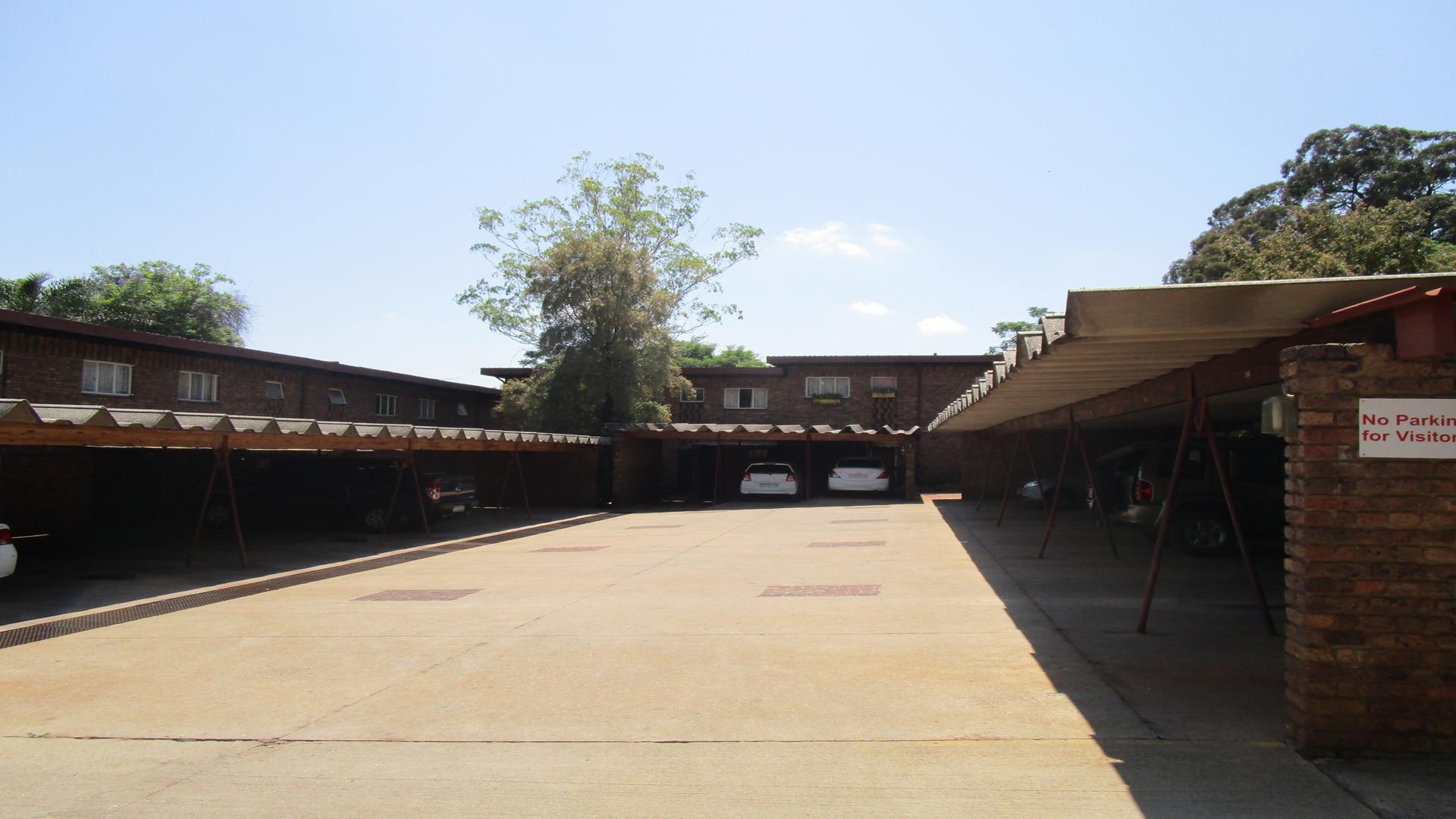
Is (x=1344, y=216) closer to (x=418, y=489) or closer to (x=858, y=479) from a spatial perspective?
(x=858, y=479)

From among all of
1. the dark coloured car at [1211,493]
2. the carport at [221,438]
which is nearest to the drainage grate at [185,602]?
the carport at [221,438]

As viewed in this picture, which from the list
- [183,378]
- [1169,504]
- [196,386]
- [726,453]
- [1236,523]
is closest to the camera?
[1169,504]

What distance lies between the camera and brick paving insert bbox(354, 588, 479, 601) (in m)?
10.4

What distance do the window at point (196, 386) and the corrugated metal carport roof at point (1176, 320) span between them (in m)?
20.9

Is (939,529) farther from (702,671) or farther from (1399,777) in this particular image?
(1399,777)

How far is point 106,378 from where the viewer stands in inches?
800

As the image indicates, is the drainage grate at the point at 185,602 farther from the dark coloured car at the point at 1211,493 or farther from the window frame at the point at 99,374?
the dark coloured car at the point at 1211,493

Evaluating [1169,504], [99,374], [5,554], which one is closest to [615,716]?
[1169,504]

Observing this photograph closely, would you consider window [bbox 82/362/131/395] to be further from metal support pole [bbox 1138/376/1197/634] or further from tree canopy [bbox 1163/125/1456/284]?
tree canopy [bbox 1163/125/1456/284]

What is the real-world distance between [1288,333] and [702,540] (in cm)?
1165

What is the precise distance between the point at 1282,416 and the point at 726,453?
28.4m

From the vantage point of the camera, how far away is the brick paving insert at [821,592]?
32.1 feet

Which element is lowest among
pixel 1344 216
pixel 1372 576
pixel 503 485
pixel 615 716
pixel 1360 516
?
pixel 615 716

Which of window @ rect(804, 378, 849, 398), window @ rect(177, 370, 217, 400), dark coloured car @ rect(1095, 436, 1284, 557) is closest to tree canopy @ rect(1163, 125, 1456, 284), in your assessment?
window @ rect(804, 378, 849, 398)
